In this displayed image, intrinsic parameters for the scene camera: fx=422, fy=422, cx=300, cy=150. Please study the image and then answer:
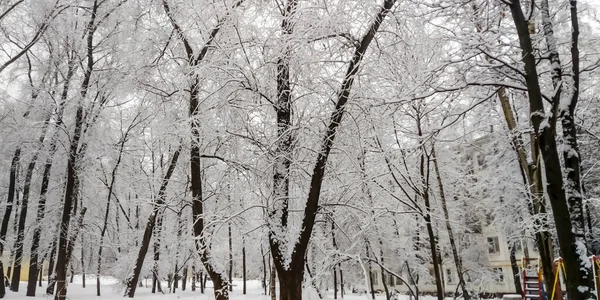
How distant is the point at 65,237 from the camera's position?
14891 mm

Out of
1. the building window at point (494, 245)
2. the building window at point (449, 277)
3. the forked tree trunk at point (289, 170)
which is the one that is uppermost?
the forked tree trunk at point (289, 170)

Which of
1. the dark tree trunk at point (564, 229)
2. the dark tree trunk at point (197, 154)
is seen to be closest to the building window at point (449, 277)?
the dark tree trunk at point (197, 154)

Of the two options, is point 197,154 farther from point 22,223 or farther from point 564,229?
point 22,223

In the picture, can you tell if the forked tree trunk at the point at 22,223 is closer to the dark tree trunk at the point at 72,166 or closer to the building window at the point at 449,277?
the dark tree trunk at the point at 72,166

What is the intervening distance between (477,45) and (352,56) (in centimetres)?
185

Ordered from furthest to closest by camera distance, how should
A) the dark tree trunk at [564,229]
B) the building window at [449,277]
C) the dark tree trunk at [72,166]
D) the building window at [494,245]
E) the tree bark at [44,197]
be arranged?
the building window at [449,277] → the building window at [494,245] → the tree bark at [44,197] → the dark tree trunk at [72,166] → the dark tree trunk at [564,229]

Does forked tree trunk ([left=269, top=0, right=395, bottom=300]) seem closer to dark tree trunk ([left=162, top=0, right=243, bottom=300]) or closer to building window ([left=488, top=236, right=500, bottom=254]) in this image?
dark tree trunk ([left=162, top=0, right=243, bottom=300])

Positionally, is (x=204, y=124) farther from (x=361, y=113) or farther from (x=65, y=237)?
(x=65, y=237)

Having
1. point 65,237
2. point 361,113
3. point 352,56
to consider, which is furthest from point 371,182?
point 65,237

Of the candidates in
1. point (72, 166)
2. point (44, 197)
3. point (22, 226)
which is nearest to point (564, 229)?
point (72, 166)

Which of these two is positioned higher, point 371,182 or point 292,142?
point 292,142

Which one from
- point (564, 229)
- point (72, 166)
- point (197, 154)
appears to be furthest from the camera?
point (72, 166)

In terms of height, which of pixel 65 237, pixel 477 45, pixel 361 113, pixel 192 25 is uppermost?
pixel 192 25

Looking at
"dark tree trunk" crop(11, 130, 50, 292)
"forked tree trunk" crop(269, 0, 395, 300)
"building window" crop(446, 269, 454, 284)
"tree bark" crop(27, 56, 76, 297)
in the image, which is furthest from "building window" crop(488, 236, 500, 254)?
"forked tree trunk" crop(269, 0, 395, 300)
